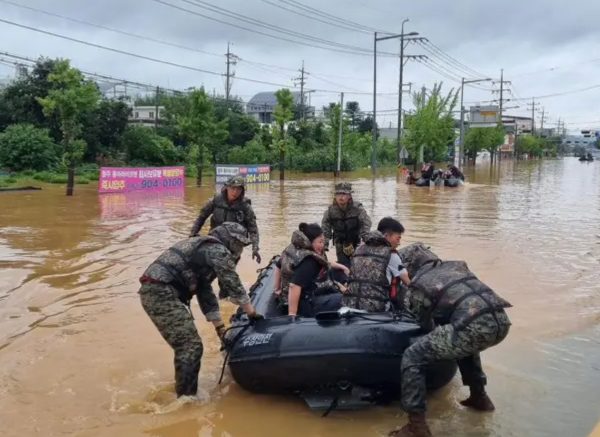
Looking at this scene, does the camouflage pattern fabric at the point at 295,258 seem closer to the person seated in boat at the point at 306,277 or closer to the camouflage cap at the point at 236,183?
the person seated in boat at the point at 306,277

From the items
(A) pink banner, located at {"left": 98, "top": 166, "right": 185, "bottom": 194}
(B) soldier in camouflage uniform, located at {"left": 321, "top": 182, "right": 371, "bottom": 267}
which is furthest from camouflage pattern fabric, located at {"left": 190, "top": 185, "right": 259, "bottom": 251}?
(A) pink banner, located at {"left": 98, "top": 166, "right": 185, "bottom": 194}

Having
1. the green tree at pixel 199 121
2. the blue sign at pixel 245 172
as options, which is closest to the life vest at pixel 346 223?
the blue sign at pixel 245 172

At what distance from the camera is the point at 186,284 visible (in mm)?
4746

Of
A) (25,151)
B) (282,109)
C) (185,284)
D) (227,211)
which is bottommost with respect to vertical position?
(185,284)

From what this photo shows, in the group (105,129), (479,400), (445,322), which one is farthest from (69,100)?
(445,322)

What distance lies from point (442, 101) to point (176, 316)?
4665 cm

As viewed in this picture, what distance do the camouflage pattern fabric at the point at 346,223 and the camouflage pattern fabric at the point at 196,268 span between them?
2.98m

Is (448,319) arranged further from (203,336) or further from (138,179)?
(138,179)

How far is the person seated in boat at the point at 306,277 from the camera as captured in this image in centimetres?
541

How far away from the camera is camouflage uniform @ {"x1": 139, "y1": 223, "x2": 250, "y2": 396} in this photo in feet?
15.2

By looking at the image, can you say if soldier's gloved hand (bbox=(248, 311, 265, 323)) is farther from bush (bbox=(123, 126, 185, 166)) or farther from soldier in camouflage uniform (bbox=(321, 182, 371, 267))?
bush (bbox=(123, 126, 185, 166))

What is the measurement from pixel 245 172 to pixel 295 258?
24696 mm

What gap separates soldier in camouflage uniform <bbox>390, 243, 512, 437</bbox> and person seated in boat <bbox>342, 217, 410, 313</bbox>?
2.50ft

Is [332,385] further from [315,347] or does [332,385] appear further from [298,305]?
[298,305]
